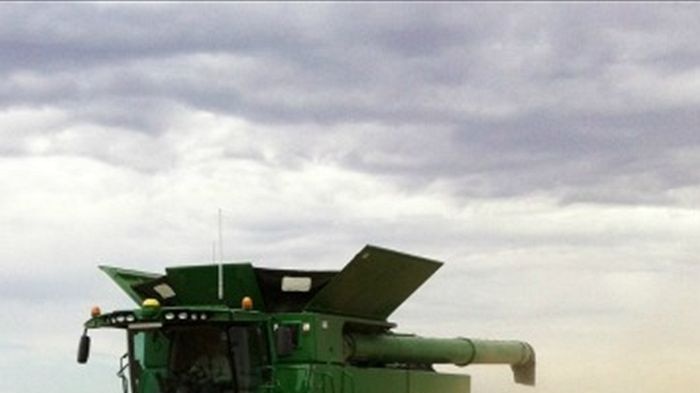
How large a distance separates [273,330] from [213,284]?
4.37 feet

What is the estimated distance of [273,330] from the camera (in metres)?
12.9

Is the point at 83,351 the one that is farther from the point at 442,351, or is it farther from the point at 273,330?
the point at 442,351

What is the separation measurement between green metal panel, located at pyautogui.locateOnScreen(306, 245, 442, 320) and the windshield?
45.0 inches

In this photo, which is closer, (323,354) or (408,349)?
(323,354)

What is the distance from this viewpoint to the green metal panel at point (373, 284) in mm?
13562

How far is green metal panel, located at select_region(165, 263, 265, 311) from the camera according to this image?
44.8ft

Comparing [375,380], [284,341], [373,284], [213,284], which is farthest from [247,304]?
[375,380]

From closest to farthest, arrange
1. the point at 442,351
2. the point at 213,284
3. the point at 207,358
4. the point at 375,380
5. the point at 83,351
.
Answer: the point at 207,358 < the point at 83,351 < the point at 213,284 < the point at 375,380 < the point at 442,351

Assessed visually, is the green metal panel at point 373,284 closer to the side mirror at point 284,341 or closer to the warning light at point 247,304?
the side mirror at point 284,341

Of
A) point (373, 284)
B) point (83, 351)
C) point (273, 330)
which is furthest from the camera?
point (373, 284)

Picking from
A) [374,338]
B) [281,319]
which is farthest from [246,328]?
[374,338]

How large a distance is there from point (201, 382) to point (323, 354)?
4.75ft

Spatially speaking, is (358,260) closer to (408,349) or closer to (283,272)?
(283,272)

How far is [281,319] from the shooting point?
13.1 meters
